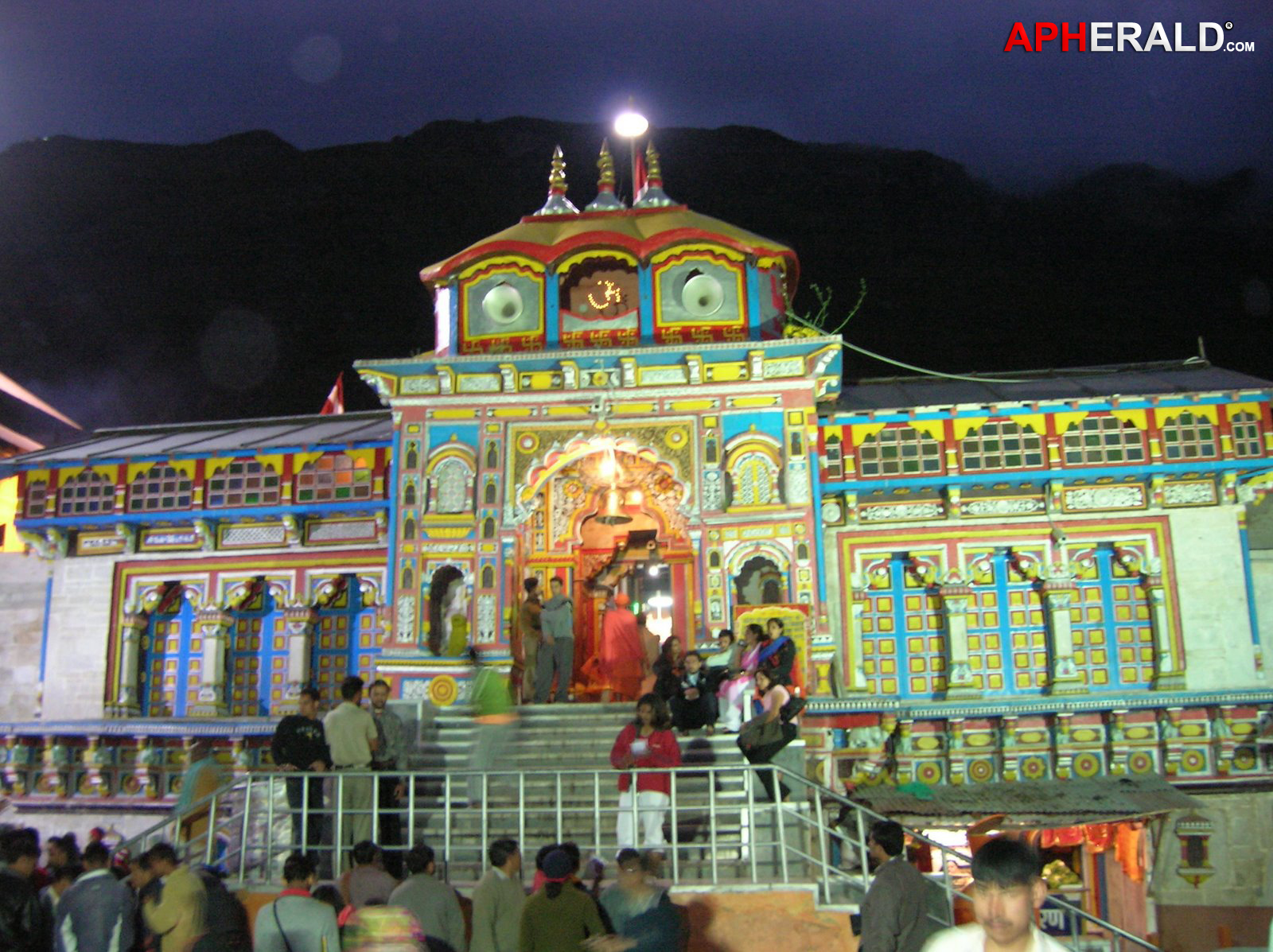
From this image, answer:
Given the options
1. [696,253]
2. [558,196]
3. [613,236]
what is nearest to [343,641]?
[613,236]

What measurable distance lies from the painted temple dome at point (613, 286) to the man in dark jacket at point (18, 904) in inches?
397

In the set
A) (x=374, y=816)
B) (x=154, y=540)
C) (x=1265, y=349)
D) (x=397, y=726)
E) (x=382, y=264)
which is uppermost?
(x=382, y=264)

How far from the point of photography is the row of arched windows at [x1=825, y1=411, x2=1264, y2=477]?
17.1 meters

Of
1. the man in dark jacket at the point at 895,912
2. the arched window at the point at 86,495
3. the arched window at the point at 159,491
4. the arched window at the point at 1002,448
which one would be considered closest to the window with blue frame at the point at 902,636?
the arched window at the point at 1002,448

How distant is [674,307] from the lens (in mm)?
16906

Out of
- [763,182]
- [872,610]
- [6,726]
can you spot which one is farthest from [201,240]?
[872,610]

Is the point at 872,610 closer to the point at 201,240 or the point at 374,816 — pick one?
the point at 374,816

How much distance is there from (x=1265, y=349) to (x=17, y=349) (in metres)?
33.6

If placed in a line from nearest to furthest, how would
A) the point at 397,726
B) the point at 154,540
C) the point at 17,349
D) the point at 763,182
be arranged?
the point at 397,726
the point at 154,540
the point at 17,349
the point at 763,182

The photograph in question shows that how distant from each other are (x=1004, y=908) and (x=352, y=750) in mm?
8176

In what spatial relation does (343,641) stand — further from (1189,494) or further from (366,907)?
(1189,494)

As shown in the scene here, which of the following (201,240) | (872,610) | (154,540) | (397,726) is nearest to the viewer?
(397,726)

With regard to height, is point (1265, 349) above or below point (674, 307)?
above

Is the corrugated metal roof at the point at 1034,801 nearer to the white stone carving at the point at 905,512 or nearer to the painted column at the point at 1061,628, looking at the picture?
the painted column at the point at 1061,628
